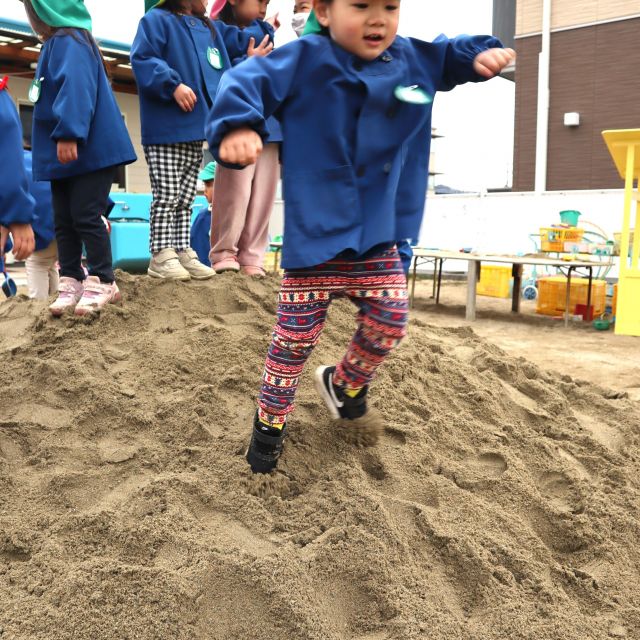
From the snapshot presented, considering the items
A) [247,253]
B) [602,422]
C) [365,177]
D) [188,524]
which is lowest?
[602,422]

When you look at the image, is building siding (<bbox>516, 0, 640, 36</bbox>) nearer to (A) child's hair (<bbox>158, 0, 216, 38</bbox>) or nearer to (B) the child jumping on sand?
(A) child's hair (<bbox>158, 0, 216, 38</bbox>)

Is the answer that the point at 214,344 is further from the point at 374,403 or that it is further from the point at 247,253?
the point at 247,253

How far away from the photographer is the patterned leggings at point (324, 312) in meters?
2.13

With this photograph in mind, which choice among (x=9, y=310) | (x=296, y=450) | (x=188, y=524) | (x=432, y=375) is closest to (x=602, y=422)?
(x=432, y=375)

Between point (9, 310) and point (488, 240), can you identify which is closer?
point (9, 310)

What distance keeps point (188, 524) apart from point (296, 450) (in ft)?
1.64

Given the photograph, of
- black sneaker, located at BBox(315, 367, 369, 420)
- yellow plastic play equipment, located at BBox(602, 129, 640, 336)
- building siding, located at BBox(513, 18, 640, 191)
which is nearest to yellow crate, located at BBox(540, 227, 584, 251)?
yellow plastic play equipment, located at BBox(602, 129, 640, 336)

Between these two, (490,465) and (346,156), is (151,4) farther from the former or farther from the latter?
(490,465)

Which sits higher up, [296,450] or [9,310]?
[9,310]

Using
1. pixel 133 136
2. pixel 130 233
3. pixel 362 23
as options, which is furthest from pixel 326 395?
pixel 133 136

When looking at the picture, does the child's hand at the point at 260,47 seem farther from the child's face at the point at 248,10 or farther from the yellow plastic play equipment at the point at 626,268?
the yellow plastic play equipment at the point at 626,268

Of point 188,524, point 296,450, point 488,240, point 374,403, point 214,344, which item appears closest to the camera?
point 188,524

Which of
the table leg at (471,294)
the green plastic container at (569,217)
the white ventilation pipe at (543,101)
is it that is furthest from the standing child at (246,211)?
the white ventilation pipe at (543,101)

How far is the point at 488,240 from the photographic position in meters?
13.9
